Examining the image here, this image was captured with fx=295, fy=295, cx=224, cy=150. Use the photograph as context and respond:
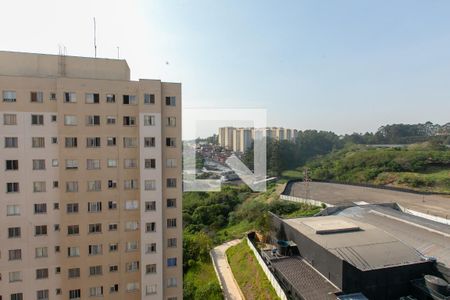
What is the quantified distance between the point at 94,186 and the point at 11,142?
7.64 ft

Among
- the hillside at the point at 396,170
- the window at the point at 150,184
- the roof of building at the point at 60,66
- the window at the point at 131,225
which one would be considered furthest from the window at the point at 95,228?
the hillside at the point at 396,170

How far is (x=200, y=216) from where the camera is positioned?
2197 centimetres

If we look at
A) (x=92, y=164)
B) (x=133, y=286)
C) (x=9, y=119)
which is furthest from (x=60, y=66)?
(x=133, y=286)

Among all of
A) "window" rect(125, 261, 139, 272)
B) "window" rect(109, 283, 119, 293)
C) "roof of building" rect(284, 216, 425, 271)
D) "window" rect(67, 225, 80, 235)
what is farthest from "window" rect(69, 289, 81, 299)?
"roof of building" rect(284, 216, 425, 271)

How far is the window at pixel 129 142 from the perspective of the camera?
27.1ft

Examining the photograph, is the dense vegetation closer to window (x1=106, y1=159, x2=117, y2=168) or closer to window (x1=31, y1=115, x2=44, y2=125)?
window (x1=106, y1=159, x2=117, y2=168)

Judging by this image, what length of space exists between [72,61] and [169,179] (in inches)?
169

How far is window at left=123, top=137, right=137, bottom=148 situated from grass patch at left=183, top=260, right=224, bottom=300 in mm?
6887

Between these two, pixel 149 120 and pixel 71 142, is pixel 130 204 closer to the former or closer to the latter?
pixel 71 142

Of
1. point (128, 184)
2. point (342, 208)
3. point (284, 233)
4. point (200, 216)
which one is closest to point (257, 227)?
point (284, 233)

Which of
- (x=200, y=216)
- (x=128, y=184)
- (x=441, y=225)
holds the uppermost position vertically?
(x=128, y=184)

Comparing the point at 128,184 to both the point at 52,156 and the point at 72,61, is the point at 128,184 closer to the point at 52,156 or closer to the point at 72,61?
the point at 52,156

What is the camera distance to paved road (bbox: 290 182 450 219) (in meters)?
17.4

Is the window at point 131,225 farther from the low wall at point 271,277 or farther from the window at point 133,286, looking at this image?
the low wall at point 271,277
